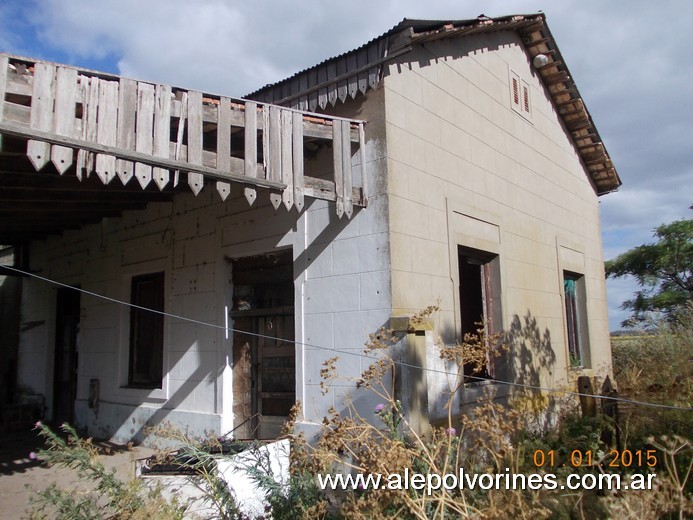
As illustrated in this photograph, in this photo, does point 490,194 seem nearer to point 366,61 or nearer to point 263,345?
point 366,61

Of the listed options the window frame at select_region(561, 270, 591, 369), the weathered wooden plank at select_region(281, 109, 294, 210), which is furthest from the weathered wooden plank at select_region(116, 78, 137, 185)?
the window frame at select_region(561, 270, 591, 369)

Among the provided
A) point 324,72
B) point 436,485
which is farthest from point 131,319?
point 436,485

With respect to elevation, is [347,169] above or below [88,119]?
above

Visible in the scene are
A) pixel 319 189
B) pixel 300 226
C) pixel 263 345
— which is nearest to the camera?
pixel 319 189

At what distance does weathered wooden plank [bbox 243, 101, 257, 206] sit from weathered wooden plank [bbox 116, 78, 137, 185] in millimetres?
973

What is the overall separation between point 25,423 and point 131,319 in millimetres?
3454

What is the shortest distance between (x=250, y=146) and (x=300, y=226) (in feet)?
5.16

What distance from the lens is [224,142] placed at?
4805 millimetres

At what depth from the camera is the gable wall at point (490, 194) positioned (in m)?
6.11

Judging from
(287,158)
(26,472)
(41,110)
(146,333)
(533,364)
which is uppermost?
(287,158)

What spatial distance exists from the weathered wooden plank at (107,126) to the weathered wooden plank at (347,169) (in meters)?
2.27

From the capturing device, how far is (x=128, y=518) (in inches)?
156

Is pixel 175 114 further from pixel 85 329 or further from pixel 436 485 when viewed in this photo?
pixel 85 329

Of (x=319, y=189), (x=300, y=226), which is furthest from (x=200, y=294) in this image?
(x=319, y=189)
